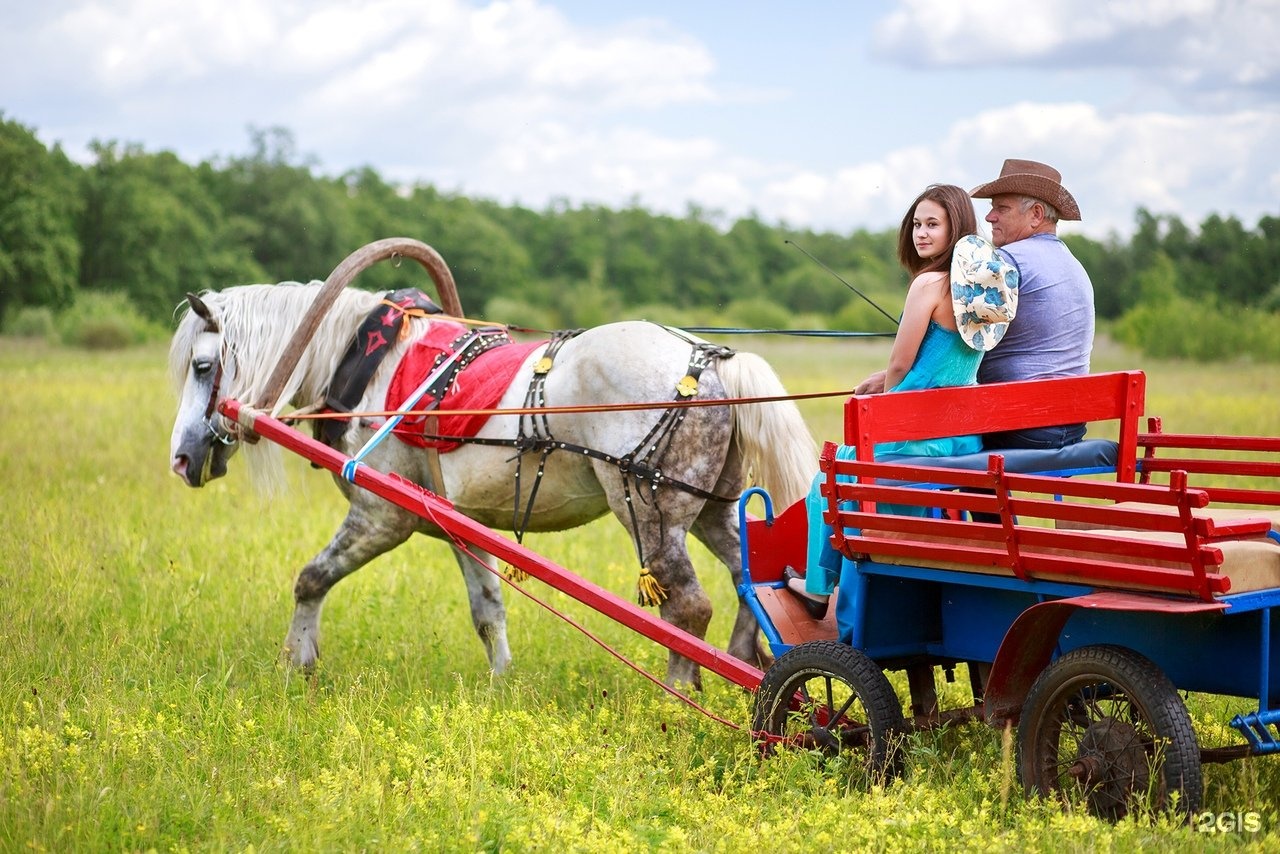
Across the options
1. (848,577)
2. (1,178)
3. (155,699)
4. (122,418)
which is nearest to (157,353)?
(1,178)

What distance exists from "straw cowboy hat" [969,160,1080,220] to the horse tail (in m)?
1.42

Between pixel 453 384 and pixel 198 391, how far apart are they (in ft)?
5.30

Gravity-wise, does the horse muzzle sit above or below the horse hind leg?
above

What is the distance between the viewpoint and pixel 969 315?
4129 millimetres

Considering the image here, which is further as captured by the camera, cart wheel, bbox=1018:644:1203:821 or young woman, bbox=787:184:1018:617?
young woman, bbox=787:184:1018:617

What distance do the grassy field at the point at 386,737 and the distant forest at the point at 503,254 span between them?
11200mm

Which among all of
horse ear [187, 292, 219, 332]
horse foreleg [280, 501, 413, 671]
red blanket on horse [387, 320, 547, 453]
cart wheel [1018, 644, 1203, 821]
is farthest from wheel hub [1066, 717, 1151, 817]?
horse ear [187, 292, 219, 332]

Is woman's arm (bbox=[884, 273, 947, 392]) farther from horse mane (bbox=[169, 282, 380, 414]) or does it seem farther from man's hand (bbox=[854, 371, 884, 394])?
horse mane (bbox=[169, 282, 380, 414])

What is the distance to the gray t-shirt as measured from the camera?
14.2ft

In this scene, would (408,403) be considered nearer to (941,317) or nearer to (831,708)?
(831,708)

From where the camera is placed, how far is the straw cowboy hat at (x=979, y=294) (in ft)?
13.5

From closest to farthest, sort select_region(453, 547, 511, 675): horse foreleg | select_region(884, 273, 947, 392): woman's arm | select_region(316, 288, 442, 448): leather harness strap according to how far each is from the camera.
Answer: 1. select_region(884, 273, 947, 392): woman's arm
2. select_region(316, 288, 442, 448): leather harness strap
3. select_region(453, 547, 511, 675): horse foreleg

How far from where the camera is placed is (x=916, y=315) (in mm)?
4203

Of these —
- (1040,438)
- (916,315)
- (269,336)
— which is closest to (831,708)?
(1040,438)
